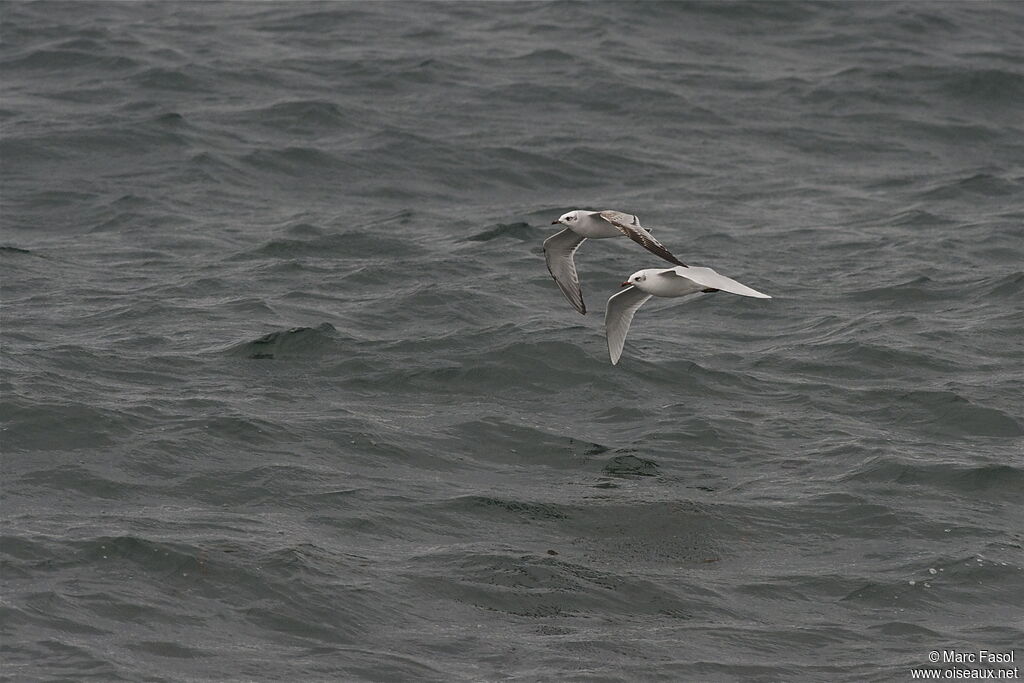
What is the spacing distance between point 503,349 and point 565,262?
116 cm

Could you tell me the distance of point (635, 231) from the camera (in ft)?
46.4

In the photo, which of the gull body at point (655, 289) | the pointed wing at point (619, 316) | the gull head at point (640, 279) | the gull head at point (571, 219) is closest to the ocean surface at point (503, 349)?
the pointed wing at point (619, 316)

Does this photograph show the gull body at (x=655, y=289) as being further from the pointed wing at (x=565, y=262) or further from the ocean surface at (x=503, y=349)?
the ocean surface at (x=503, y=349)

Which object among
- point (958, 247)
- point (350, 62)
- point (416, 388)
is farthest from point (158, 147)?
point (958, 247)

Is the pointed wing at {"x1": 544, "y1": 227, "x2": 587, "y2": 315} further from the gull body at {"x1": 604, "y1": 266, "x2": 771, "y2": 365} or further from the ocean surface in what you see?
the ocean surface

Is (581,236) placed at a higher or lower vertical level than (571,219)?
lower

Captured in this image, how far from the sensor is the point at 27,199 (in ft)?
68.5

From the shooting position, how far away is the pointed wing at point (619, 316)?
15688 mm

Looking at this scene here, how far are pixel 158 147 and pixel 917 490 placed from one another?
1279 cm

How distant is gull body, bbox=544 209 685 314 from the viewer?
45.8 ft

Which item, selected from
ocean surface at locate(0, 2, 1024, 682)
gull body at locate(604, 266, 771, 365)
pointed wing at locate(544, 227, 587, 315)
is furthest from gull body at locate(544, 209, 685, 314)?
ocean surface at locate(0, 2, 1024, 682)

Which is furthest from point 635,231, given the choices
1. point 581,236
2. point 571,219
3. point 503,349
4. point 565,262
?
point 503,349

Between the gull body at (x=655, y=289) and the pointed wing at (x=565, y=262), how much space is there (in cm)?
41

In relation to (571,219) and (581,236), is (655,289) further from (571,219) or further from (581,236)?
(581,236)
